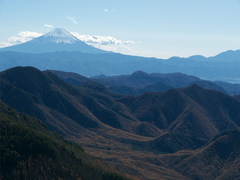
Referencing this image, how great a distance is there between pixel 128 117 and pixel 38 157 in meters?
111

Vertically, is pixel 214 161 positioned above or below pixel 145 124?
below

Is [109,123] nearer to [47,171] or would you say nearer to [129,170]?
[129,170]

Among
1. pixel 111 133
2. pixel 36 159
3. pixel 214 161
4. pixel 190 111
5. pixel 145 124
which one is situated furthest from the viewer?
pixel 190 111

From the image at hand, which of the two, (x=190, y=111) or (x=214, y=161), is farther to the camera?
(x=190, y=111)

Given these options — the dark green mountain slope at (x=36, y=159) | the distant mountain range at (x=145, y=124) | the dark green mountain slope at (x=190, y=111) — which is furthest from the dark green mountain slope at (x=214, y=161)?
the dark green mountain slope at (x=36, y=159)

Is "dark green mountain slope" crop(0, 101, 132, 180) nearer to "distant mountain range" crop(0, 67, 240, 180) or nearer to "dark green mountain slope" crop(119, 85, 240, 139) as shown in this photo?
"distant mountain range" crop(0, 67, 240, 180)

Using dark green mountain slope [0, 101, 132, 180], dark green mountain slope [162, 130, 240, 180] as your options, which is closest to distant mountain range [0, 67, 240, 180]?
dark green mountain slope [162, 130, 240, 180]

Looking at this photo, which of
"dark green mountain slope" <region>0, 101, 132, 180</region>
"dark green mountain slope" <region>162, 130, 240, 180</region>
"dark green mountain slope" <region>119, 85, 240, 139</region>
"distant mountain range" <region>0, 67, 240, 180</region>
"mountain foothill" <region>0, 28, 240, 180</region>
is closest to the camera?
"dark green mountain slope" <region>0, 101, 132, 180</region>

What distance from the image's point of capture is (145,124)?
474 ft

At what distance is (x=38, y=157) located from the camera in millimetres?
48750

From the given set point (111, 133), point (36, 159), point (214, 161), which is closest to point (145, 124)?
point (111, 133)

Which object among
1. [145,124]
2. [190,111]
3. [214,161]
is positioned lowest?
[214,161]

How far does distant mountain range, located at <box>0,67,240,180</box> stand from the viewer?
314 feet

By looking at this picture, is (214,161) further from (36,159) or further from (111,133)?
(36,159)
